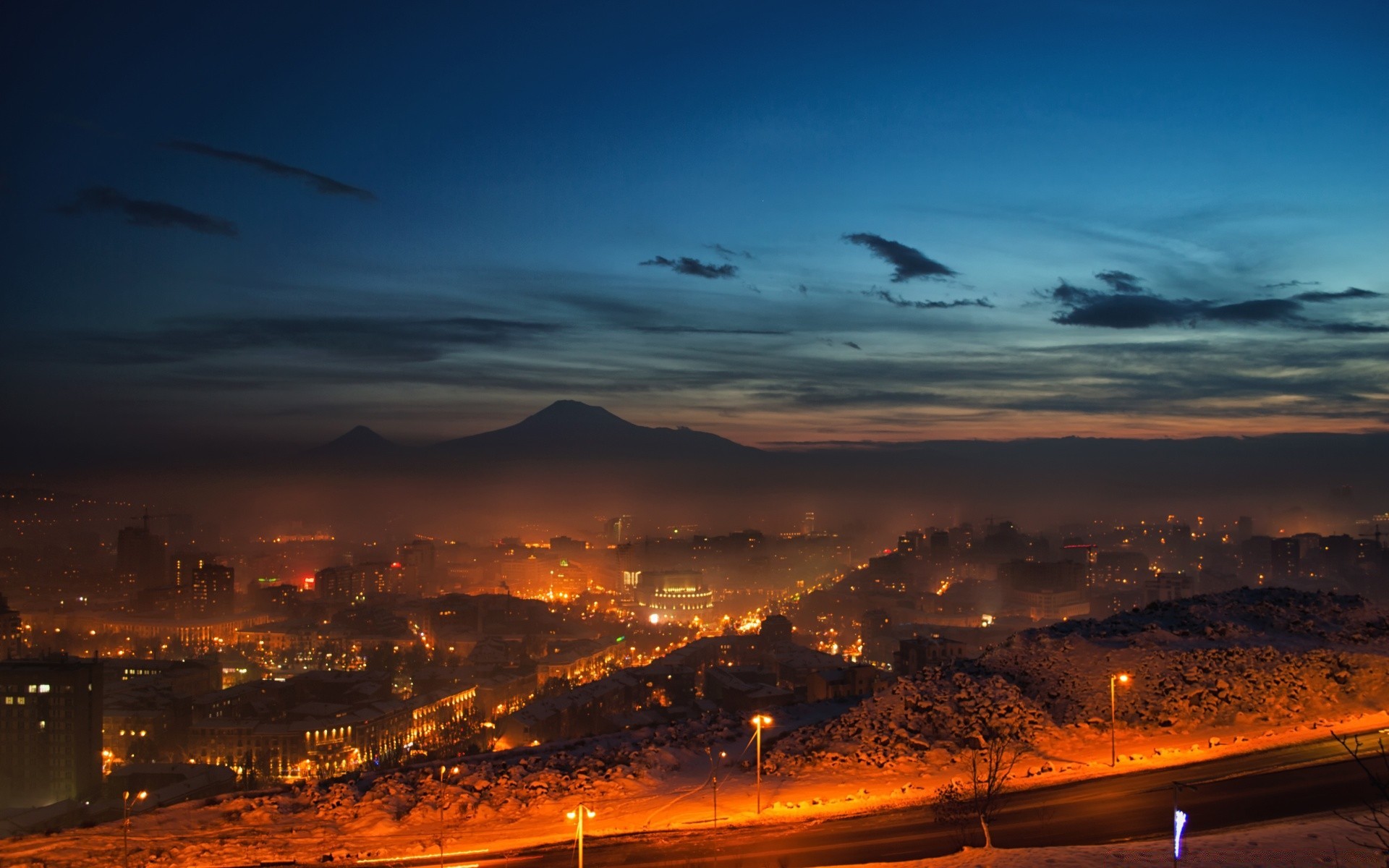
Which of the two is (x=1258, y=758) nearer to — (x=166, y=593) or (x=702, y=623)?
(x=702, y=623)

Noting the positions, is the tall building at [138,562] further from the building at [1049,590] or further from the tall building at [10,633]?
the building at [1049,590]

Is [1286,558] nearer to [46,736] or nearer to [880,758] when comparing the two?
[880,758]

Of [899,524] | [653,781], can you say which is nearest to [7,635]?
[653,781]

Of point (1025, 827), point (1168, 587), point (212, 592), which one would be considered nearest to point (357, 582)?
point (212, 592)

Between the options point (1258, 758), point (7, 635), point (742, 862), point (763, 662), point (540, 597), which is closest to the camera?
point (742, 862)

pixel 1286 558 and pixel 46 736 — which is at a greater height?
pixel 1286 558

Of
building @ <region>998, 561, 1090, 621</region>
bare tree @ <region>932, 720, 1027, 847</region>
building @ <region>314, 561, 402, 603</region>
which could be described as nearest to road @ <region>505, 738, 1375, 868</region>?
bare tree @ <region>932, 720, 1027, 847</region>
